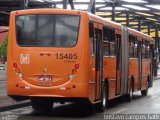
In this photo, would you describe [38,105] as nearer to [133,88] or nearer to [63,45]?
[63,45]

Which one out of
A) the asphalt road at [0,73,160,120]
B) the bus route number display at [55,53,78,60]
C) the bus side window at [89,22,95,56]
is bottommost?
the asphalt road at [0,73,160,120]

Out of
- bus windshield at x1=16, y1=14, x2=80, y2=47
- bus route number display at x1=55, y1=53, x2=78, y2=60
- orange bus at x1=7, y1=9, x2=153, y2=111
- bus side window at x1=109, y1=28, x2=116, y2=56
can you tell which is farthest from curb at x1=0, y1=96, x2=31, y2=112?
bus side window at x1=109, y1=28, x2=116, y2=56

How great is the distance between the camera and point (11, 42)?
16.3m

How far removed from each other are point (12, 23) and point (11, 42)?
1.87 feet

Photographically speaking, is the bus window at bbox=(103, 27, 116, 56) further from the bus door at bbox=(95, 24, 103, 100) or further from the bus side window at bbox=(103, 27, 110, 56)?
the bus door at bbox=(95, 24, 103, 100)

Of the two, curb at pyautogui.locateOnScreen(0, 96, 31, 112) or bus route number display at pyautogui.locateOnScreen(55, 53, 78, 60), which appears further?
curb at pyautogui.locateOnScreen(0, 96, 31, 112)

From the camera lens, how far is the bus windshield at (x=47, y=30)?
15.8 meters

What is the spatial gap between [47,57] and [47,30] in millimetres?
787

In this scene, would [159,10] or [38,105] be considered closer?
[38,105]

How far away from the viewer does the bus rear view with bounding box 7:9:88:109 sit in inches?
614

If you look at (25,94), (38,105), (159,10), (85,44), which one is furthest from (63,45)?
(159,10)

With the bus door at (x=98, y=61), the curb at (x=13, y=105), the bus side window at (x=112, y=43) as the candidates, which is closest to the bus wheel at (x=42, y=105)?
the curb at (x=13, y=105)

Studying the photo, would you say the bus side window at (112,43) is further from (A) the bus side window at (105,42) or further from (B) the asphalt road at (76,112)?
(B) the asphalt road at (76,112)

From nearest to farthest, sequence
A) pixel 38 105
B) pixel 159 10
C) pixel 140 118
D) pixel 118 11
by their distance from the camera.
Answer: pixel 140 118, pixel 38 105, pixel 159 10, pixel 118 11
